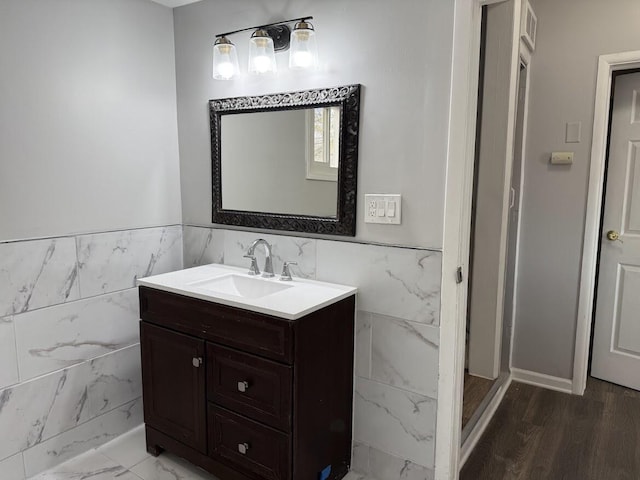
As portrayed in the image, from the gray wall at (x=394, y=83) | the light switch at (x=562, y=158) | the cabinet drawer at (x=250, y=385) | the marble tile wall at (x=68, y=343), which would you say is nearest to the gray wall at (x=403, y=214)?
the gray wall at (x=394, y=83)

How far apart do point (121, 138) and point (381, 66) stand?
134 cm

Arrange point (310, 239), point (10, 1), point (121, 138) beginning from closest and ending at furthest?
point (10, 1) → point (310, 239) → point (121, 138)

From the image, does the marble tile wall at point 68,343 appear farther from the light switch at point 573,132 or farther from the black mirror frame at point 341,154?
the light switch at point 573,132

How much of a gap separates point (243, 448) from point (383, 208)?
3.75 feet

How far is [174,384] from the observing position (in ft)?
6.90

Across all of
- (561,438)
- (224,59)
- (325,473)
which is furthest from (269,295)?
(561,438)

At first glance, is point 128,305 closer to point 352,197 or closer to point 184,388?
point 184,388

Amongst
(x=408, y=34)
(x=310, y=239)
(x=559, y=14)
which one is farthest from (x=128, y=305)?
(x=559, y=14)

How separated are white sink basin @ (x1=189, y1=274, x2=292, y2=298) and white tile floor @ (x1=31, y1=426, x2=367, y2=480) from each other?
0.84 metres

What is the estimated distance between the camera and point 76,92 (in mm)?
2127

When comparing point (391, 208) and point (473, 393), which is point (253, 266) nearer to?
point (391, 208)

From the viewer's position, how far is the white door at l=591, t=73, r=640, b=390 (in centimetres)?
277

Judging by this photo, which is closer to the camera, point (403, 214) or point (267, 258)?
point (403, 214)

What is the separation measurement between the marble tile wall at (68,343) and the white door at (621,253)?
271 centimetres
